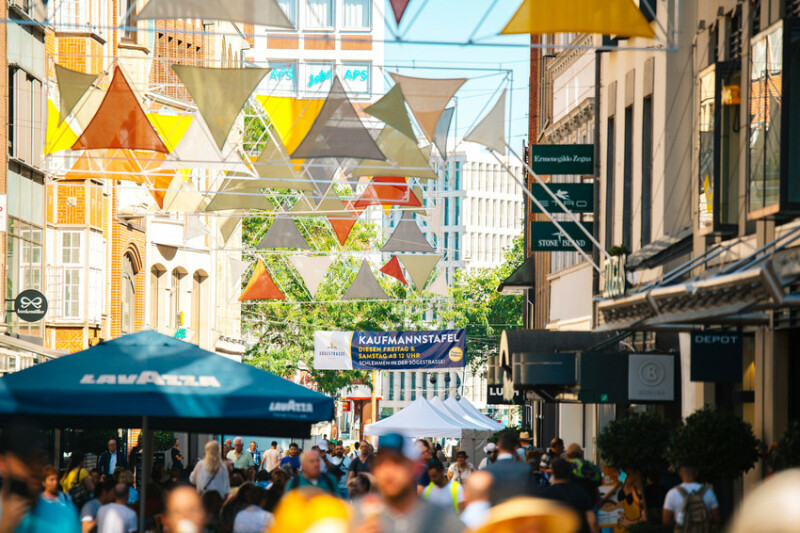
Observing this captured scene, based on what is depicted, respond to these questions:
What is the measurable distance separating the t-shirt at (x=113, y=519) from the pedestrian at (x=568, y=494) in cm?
351

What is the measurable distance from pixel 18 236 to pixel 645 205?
1661 centimetres

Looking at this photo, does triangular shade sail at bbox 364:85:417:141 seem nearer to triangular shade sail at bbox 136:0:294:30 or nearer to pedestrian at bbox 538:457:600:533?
triangular shade sail at bbox 136:0:294:30

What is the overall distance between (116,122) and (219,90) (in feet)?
7.45

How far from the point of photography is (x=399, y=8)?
17.8 metres

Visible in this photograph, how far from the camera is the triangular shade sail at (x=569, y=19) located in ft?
54.5

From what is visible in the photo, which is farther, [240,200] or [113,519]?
[240,200]

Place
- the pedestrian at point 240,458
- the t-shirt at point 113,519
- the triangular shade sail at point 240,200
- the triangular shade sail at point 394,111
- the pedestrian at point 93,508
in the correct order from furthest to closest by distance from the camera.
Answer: the triangular shade sail at point 240,200 → the pedestrian at point 240,458 → the triangular shade sail at point 394,111 → the pedestrian at point 93,508 → the t-shirt at point 113,519

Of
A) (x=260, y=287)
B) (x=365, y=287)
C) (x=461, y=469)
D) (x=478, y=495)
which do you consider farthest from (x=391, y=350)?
(x=478, y=495)

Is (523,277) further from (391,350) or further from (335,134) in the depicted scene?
(335,134)

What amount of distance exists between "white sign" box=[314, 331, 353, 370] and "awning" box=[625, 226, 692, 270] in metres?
26.5

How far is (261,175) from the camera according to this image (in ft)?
101

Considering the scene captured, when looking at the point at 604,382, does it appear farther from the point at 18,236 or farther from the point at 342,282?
the point at 342,282

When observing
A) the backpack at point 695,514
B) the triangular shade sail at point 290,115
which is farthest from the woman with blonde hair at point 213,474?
the triangular shade sail at point 290,115

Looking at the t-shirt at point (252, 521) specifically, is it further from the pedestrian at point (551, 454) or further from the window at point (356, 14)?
the window at point (356, 14)
